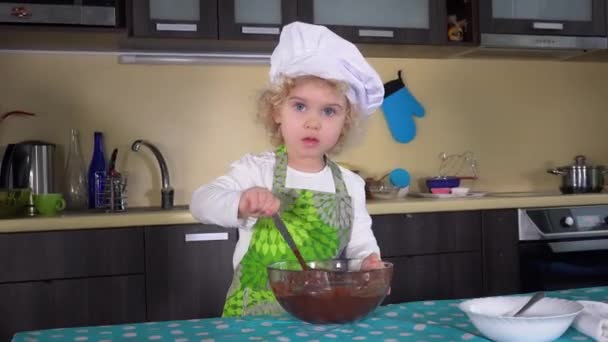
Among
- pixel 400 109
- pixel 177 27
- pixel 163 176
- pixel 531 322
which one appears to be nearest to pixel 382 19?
pixel 400 109

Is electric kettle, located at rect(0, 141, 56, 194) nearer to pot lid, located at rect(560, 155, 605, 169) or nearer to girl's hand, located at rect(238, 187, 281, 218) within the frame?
girl's hand, located at rect(238, 187, 281, 218)

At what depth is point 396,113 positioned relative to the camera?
2.88 m

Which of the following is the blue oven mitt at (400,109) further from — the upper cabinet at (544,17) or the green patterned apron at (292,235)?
the green patterned apron at (292,235)

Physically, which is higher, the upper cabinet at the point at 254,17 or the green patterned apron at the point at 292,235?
the upper cabinet at the point at 254,17

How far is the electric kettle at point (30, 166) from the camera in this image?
238 cm

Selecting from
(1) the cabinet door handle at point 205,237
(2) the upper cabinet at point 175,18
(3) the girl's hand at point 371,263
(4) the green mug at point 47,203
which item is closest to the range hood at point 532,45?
(2) the upper cabinet at point 175,18

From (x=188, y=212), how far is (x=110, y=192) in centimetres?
40

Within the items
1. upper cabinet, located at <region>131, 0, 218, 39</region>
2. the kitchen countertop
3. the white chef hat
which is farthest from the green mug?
the white chef hat

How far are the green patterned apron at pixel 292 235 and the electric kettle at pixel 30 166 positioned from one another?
1285 mm

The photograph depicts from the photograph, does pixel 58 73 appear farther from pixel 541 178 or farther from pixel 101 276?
pixel 541 178

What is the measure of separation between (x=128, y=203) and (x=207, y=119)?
44 centimetres

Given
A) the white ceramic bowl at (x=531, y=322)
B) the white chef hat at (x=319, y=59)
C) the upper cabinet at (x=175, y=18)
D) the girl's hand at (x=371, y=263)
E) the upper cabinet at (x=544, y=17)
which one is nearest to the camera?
the white ceramic bowl at (x=531, y=322)

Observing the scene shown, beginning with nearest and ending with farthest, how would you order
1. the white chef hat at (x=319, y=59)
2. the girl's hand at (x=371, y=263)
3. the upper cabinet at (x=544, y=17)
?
1. the girl's hand at (x=371, y=263)
2. the white chef hat at (x=319, y=59)
3. the upper cabinet at (x=544, y=17)

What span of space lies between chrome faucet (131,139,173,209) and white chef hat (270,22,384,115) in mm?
1221
